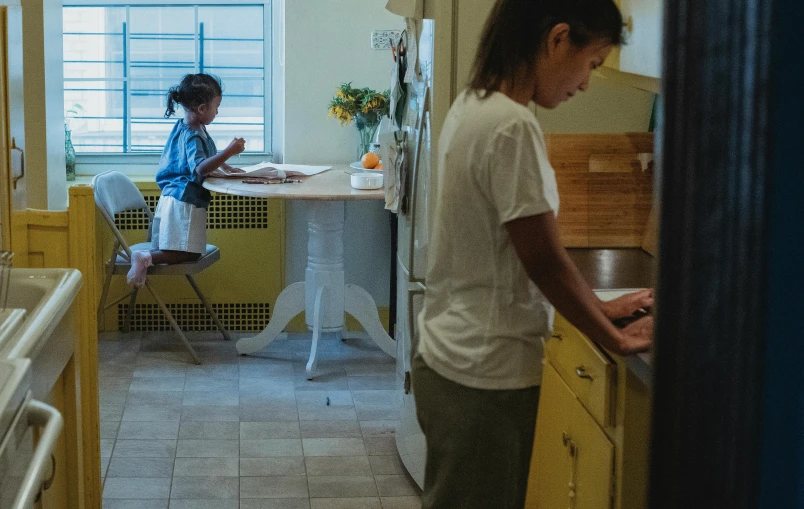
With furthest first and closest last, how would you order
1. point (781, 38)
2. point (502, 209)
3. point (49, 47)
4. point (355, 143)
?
point (355, 143) → point (49, 47) → point (502, 209) → point (781, 38)

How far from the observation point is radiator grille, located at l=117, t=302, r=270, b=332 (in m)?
4.71

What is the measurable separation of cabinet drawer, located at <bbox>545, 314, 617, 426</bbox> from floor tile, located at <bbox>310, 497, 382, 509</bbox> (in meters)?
0.95

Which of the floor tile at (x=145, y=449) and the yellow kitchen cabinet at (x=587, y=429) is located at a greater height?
the yellow kitchen cabinet at (x=587, y=429)

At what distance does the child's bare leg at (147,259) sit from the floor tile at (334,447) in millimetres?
1123

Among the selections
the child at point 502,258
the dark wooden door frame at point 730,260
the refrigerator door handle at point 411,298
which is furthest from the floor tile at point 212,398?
the dark wooden door frame at point 730,260

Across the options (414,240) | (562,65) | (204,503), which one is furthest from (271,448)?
(562,65)

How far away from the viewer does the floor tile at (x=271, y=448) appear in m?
3.29

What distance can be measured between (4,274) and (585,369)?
1120 millimetres

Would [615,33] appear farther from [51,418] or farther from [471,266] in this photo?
[51,418]

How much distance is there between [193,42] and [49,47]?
2.40m

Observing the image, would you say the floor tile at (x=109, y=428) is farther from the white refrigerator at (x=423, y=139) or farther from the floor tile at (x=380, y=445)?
the white refrigerator at (x=423, y=139)

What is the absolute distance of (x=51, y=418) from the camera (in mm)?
1454

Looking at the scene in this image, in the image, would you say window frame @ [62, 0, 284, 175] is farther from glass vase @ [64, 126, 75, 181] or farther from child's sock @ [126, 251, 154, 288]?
child's sock @ [126, 251, 154, 288]

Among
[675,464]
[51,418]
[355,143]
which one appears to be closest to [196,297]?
[355,143]
